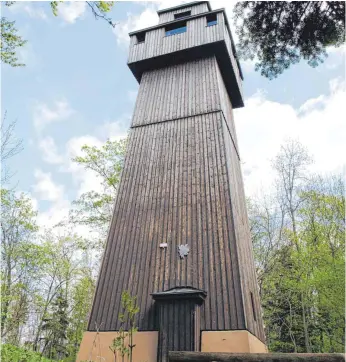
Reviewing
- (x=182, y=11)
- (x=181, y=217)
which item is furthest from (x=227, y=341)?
(x=182, y=11)

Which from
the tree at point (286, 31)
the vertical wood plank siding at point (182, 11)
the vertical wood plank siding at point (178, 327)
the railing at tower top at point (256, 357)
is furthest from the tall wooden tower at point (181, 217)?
the tree at point (286, 31)

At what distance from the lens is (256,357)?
10.4 feet

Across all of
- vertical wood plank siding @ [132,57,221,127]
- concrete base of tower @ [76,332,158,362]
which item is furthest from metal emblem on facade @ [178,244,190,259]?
vertical wood plank siding @ [132,57,221,127]

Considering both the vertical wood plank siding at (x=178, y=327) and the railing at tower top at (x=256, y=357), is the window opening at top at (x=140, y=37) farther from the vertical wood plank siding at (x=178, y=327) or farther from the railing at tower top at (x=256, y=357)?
the railing at tower top at (x=256, y=357)

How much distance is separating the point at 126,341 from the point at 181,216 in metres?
3.04

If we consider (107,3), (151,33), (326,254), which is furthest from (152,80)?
(326,254)

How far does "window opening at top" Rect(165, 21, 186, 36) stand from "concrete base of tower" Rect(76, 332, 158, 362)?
10589mm

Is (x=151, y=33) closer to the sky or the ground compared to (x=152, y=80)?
closer to the sky

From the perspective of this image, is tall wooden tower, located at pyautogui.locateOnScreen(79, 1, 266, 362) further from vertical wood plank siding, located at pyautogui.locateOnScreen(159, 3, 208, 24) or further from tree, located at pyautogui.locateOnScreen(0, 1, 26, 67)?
tree, located at pyautogui.locateOnScreen(0, 1, 26, 67)

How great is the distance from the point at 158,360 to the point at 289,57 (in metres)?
5.71

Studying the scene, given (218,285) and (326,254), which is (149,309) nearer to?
(218,285)

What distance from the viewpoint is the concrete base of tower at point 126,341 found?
21.3ft

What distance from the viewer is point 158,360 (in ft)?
20.7

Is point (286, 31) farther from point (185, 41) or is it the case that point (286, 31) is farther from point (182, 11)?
point (182, 11)
